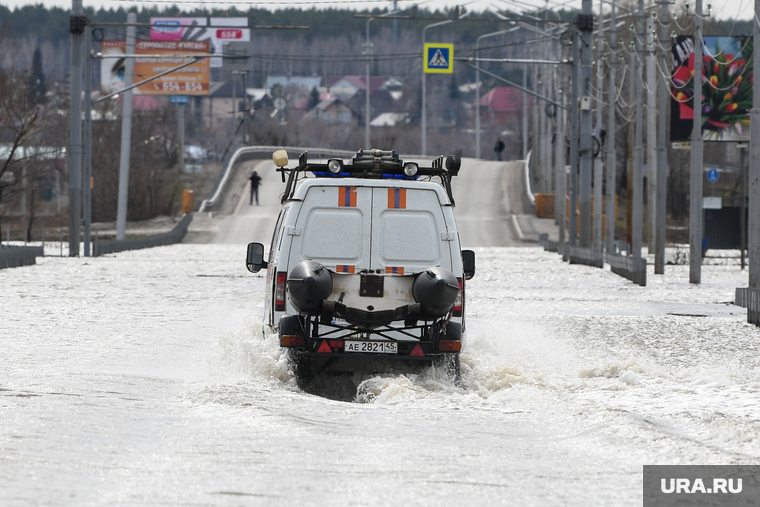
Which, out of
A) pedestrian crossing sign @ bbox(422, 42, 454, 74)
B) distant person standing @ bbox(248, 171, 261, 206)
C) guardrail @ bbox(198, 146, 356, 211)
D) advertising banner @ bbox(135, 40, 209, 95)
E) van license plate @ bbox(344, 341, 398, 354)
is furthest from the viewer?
advertising banner @ bbox(135, 40, 209, 95)

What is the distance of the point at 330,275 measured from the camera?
10305 mm

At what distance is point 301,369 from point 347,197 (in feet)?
4.78

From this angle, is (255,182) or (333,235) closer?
(333,235)

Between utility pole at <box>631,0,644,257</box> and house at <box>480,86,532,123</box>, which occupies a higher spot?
house at <box>480,86,532,123</box>

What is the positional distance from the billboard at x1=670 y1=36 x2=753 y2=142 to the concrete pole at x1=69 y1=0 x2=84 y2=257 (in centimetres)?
1827

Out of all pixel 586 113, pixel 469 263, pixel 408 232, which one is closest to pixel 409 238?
pixel 408 232

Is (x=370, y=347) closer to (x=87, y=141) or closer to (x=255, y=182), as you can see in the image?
(x=87, y=141)

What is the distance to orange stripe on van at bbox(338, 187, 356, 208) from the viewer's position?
10.7m

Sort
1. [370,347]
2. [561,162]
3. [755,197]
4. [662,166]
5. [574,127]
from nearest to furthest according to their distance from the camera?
[370,347] < [755,197] < [662,166] < [574,127] < [561,162]

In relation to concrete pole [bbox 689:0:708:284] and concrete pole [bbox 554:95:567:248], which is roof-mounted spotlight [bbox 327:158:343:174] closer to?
concrete pole [bbox 689:0:708:284]

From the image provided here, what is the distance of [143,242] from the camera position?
47.8 m

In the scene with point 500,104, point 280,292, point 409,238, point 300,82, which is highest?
point 300,82

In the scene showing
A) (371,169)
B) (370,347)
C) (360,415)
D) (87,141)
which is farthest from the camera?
(87,141)

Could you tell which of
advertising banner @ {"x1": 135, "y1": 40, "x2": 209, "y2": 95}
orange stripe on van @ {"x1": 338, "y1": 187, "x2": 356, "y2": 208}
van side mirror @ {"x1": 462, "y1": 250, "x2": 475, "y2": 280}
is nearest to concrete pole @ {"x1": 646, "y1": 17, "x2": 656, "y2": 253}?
van side mirror @ {"x1": 462, "y1": 250, "x2": 475, "y2": 280}
